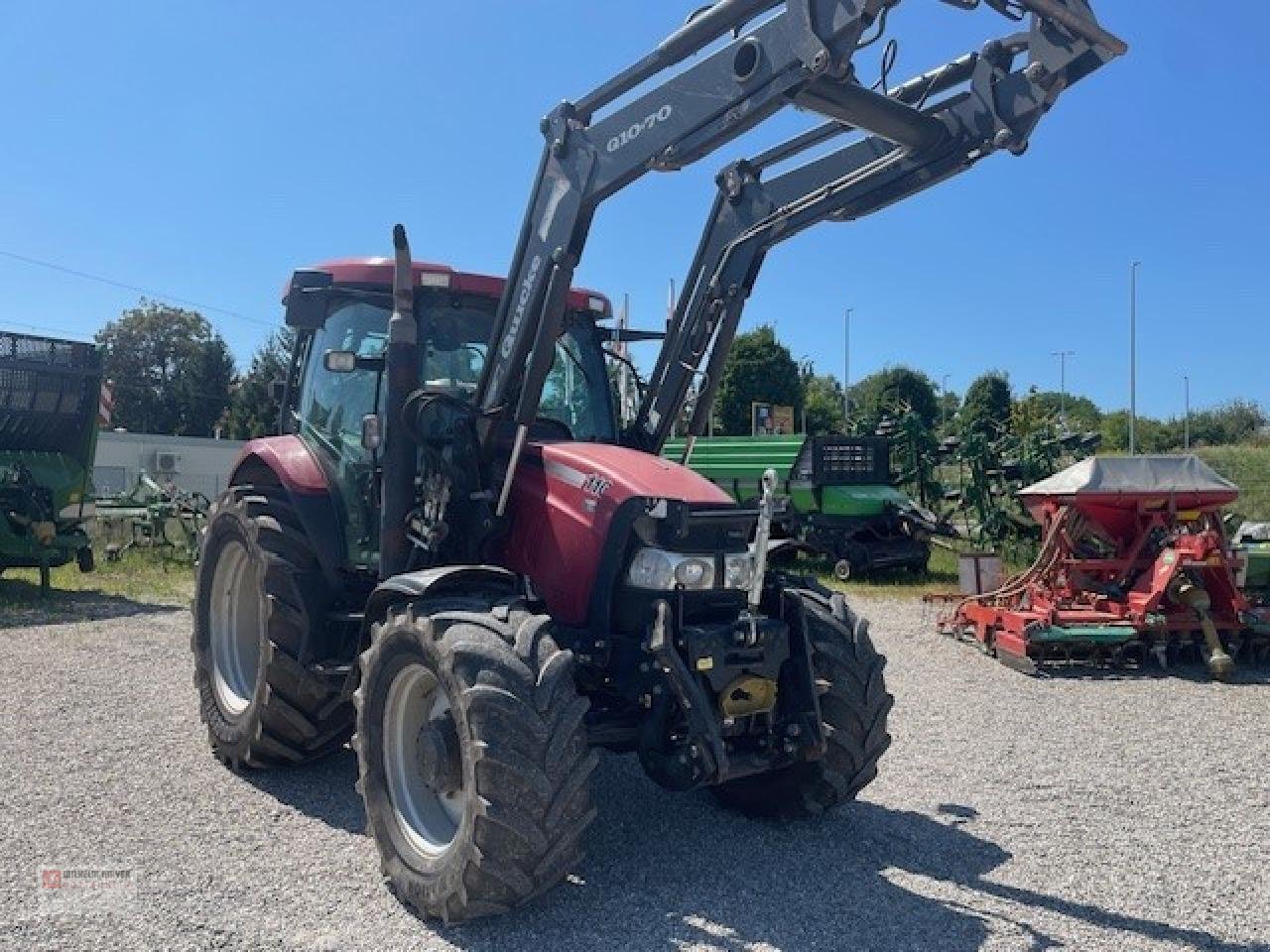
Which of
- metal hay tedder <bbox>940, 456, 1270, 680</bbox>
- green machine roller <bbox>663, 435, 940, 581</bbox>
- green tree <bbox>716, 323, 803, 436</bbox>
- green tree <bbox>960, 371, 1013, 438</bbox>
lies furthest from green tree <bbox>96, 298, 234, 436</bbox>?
metal hay tedder <bbox>940, 456, 1270, 680</bbox>

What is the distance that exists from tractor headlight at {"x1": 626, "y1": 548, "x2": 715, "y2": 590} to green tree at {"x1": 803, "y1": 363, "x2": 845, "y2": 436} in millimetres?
29367

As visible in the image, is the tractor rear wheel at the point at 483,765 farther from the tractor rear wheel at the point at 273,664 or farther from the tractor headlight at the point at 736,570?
the tractor rear wheel at the point at 273,664

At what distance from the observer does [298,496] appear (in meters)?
5.58

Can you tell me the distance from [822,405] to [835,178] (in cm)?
4280

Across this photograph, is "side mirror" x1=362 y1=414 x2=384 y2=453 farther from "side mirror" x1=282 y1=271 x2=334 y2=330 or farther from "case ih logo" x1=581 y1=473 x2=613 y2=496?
"case ih logo" x1=581 y1=473 x2=613 y2=496

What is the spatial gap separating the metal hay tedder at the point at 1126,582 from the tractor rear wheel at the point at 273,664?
20.0 ft

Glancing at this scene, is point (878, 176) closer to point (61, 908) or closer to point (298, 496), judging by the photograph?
point (298, 496)

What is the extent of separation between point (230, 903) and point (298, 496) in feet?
7.15

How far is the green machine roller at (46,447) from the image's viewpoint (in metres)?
12.3

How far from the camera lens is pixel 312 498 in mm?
5590

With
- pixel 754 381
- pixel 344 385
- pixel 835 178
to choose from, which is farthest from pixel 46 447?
pixel 754 381

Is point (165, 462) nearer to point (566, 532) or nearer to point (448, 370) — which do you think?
point (448, 370)

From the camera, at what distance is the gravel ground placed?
12.5ft

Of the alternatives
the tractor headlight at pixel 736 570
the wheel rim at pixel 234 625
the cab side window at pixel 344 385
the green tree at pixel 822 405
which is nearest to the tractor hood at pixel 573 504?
the tractor headlight at pixel 736 570
